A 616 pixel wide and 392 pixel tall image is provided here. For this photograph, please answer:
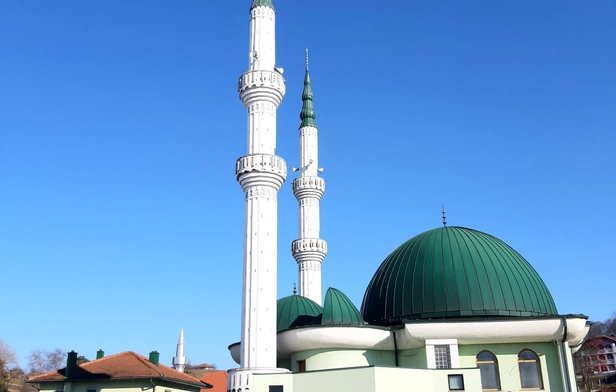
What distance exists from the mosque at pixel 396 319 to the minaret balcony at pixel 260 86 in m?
0.04

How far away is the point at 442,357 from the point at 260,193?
27.3ft

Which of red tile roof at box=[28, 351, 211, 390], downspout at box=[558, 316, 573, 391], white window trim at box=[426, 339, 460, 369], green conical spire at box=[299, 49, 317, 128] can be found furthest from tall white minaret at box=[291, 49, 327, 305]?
→ downspout at box=[558, 316, 573, 391]

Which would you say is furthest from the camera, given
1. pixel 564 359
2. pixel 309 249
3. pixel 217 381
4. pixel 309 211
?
pixel 217 381

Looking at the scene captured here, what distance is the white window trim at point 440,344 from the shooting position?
65.3 ft

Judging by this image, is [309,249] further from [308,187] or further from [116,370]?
[116,370]

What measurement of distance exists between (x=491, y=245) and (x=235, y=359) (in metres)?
11.2

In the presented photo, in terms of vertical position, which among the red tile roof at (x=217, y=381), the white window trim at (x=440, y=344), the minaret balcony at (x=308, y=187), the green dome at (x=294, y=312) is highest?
the minaret balcony at (x=308, y=187)

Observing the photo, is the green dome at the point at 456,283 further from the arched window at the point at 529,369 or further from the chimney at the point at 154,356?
the chimney at the point at 154,356

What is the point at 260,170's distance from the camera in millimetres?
21094

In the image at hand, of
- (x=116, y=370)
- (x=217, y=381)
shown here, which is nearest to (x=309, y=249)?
(x=116, y=370)

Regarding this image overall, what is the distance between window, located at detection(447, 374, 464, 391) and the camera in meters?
18.6

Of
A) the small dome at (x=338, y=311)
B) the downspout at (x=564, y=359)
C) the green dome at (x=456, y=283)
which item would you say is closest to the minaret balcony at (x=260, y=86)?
the small dome at (x=338, y=311)

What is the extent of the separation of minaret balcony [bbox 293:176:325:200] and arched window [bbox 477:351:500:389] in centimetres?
1292

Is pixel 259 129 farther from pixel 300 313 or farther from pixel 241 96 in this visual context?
pixel 300 313
